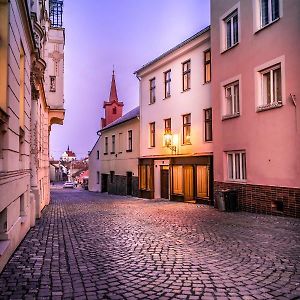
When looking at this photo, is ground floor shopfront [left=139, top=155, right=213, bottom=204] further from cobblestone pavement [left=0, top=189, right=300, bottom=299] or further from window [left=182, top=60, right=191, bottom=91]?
cobblestone pavement [left=0, top=189, right=300, bottom=299]

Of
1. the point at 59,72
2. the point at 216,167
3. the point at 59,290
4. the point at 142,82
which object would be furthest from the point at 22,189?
the point at 142,82

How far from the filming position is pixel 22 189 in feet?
29.6

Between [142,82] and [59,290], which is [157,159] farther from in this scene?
[59,290]

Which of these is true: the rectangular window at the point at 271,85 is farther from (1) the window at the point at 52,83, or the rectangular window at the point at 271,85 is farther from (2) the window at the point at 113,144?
(2) the window at the point at 113,144

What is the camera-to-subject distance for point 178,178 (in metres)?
22.4

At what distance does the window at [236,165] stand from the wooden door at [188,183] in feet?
14.5

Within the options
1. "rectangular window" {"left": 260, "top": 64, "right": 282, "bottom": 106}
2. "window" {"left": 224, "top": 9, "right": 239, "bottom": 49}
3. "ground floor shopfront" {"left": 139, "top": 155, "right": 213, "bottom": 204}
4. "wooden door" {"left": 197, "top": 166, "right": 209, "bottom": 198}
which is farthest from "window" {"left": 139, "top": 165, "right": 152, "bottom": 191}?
"rectangular window" {"left": 260, "top": 64, "right": 282, "bottom": 106}

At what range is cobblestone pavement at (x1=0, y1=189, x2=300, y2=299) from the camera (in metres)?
5.02

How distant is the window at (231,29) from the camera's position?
16.4 metres

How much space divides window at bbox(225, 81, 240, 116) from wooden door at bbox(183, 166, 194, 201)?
525 centimetres

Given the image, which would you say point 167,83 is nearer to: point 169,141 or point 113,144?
point 169,141

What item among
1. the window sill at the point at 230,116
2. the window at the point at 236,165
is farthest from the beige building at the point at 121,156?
the window at the point at 236,165

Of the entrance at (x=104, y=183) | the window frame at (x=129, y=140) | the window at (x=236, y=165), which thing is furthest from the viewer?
the entrance at (x=104, y=183)

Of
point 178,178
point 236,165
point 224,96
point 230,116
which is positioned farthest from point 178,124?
point 236,165
